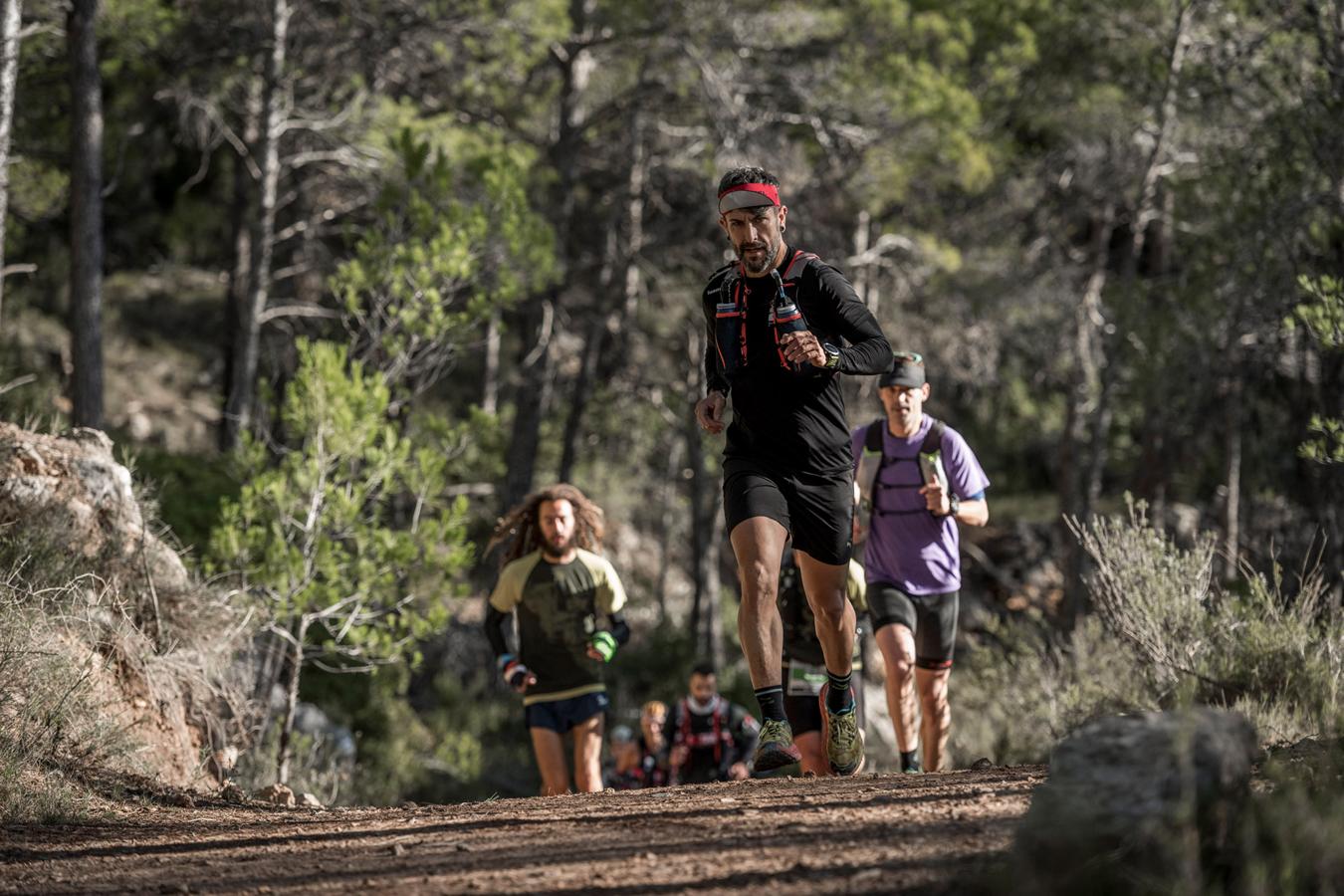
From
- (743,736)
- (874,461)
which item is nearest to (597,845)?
(874,461)

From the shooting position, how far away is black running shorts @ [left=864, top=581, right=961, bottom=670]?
24.3ft

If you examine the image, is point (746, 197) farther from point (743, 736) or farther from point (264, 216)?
point (264, 216)

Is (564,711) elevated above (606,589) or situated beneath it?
situated beneath

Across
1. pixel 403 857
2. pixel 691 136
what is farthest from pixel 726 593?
pixel 403 857

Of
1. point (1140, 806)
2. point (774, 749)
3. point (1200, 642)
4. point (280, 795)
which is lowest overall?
point (280, 795)

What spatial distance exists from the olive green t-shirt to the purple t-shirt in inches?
64.9

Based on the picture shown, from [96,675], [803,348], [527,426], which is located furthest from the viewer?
[527,426]

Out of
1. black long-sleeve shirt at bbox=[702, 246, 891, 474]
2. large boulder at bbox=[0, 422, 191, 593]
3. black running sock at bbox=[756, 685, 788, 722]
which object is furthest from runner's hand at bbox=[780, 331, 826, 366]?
large boulder at bbox=[0, 422, 191, 593]

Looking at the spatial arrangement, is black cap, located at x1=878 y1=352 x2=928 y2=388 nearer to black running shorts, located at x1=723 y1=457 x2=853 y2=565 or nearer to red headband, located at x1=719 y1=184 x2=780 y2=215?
black running shorts, located at x1=723 y1=457 x2=853 y2=565

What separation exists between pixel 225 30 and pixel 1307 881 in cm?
1470

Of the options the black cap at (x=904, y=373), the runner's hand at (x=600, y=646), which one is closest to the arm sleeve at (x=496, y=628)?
the runner's hand at (x=600, y=646)

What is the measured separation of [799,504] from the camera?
230 inches

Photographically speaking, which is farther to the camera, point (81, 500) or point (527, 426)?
point (527, 426)

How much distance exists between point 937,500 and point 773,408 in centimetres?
183
